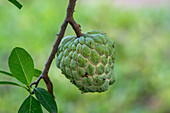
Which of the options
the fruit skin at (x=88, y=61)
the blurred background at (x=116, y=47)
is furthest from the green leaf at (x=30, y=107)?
the blurred background at (x=116, y=47)

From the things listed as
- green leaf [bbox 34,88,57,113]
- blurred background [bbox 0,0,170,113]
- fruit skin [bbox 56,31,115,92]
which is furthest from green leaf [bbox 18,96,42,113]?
blurred background [bbox 0,0,170,113]

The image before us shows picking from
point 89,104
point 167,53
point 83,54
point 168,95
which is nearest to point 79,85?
point 83,54

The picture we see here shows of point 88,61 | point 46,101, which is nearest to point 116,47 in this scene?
point 88,61

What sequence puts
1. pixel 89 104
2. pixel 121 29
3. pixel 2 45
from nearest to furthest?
pixel 89 104 → pixel 2 45 → pixel 121 29

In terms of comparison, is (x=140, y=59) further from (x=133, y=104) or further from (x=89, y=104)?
(x=89, y=104)

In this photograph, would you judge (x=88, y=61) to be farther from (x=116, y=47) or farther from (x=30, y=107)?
(x=116, y=47)

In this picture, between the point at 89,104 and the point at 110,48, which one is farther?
the point at 89,104
